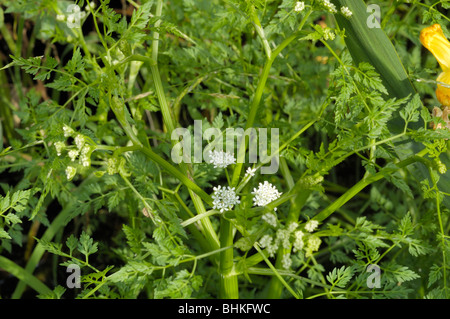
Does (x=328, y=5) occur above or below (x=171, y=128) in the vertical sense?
above

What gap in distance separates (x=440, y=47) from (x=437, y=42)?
0.01 metres

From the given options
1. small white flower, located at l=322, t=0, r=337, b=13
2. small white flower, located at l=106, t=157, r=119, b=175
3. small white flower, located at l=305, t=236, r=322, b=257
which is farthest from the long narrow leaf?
small white flower, located at l=106, t=157, r=119, b=175

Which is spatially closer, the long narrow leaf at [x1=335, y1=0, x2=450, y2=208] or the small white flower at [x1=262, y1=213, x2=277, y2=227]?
the small white flower at [x1=262, y1=213, x2=277, y2=227]

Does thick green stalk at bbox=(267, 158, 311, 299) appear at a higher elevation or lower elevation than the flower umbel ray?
lower

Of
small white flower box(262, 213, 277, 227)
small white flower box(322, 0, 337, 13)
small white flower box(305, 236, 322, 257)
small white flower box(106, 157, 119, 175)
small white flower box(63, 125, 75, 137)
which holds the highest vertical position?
small white flower box(322, 0, 337, 13)

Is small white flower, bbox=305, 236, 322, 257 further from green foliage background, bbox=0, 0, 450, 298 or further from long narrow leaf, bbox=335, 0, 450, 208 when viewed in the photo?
long narrow leaf, bbox=335, 0, 450, 208

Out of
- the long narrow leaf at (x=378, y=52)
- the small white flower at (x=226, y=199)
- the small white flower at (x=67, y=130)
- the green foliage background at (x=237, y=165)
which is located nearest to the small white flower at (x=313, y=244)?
the green foliage background at (x=237, y=165)

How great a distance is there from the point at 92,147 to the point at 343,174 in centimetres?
116

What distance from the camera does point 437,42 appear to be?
0.91 metres

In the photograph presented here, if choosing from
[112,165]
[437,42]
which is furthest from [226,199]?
[437,42]

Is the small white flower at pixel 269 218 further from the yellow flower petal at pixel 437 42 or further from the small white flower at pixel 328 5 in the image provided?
the yellow flower petal at pixel 437 42

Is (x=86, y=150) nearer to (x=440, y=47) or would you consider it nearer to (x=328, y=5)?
(x=328, y=5)

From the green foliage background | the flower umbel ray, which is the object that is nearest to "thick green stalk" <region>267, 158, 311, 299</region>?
the green foliage background

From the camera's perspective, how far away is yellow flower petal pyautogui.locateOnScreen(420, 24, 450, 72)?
2.96 ft
